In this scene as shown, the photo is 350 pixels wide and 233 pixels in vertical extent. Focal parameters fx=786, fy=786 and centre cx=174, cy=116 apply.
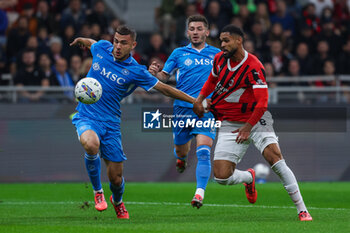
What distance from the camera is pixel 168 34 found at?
1959cm

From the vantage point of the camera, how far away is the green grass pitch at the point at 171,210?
28.4 ft

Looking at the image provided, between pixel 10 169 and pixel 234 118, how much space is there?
785cm

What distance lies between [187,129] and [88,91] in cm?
256

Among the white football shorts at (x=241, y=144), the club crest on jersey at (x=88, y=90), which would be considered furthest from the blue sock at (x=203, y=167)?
the club crest on jersey at (x=88, y=90)

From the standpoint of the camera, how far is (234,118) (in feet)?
32.0

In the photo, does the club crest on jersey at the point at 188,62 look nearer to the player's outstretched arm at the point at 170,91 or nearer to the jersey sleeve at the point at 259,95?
the player's outstretched arm at the point at 170,91

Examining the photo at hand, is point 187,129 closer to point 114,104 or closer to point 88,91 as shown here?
point 114,104

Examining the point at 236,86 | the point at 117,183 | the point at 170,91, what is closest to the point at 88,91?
the point at 170,91

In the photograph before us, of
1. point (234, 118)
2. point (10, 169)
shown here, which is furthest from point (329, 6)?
point (234, 118)

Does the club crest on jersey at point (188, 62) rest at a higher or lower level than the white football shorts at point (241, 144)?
higher

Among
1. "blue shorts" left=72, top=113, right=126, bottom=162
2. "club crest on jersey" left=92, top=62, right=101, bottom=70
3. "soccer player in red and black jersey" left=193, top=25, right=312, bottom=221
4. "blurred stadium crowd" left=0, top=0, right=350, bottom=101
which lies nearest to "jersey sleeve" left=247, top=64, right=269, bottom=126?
"soccer player in red and black jersey" left=193, top=25, right=312, bottom=221

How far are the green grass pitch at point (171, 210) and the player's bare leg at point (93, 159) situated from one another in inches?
8.8

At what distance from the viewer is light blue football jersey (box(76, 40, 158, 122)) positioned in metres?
9.80

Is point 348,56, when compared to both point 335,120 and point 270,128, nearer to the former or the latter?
point 335,120
